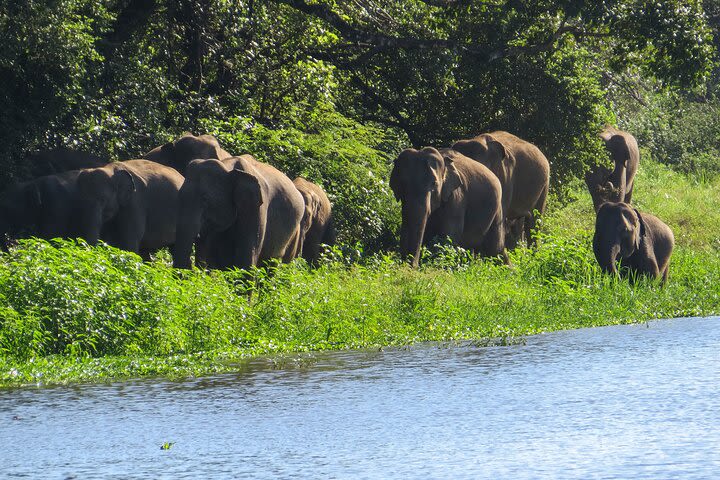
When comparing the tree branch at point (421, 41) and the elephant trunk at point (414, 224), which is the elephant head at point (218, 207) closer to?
the elephant trunk at point (414, 224)

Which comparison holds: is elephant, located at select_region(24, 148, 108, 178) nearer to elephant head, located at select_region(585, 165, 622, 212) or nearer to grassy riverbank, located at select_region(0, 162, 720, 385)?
grassy riverbank, located at select_region(0, 162, 720, 385)

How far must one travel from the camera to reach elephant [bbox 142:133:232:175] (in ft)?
59.2

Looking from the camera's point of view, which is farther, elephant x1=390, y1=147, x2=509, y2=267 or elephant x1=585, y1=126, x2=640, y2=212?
elephant x1=585, y1=126, x2=640, y2=212

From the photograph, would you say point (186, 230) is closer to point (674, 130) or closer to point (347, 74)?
point (347, 74)

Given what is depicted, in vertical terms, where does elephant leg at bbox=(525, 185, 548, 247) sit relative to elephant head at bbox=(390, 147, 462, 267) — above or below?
below

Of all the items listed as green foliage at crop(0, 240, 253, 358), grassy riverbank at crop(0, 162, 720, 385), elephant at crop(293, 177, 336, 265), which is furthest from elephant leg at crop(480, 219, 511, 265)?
green foliage at crop(0, 240, 253, 358)

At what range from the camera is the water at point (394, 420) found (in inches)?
293

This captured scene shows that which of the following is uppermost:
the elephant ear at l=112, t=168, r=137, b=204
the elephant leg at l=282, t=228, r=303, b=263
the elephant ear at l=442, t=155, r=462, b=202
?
the elephant ear at l=112, t=168, r=137, b=204

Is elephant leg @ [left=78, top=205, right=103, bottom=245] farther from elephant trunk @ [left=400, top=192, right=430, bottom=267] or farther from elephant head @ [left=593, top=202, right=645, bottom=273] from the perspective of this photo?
elephant head @ [left=593, top=202, right=645, bottom=273]

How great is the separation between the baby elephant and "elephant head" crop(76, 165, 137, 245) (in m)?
6.04

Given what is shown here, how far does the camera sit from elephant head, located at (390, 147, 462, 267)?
1831 cm

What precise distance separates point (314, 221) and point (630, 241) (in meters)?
4.56

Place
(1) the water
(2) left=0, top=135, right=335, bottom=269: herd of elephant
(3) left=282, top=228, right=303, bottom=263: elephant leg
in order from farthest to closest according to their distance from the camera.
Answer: (3) left=282, top=228, right=303, bottom=263: elephant leg
(2) left=0, top=135, right=335, bottom=269: herd of elephant
(1) the water

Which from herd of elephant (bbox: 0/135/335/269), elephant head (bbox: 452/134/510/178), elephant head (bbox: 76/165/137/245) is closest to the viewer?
herd of elephant (bbox: 0/135/335/269)
